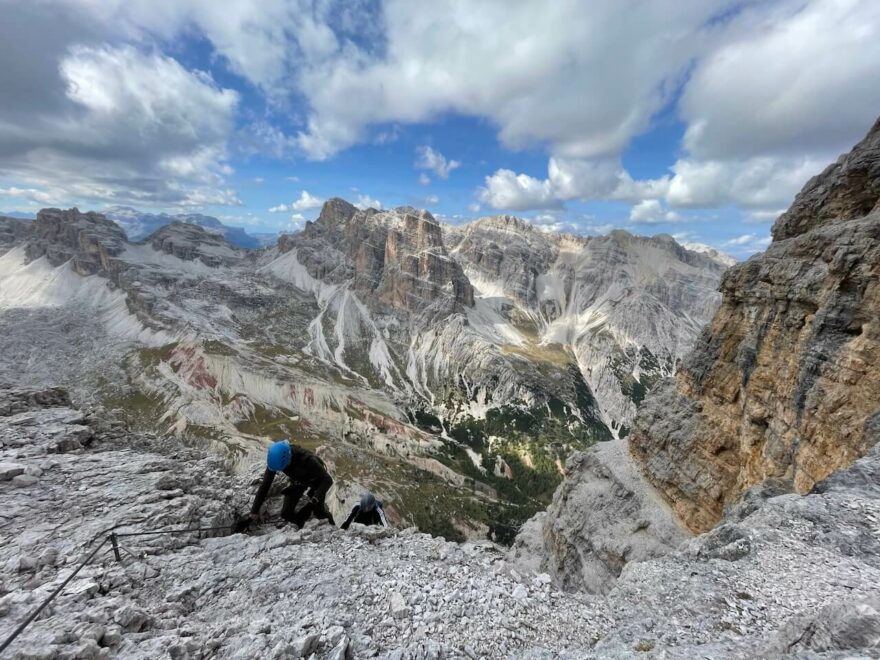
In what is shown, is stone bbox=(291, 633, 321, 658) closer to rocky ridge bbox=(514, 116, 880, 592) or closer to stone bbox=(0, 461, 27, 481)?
stone bbox=(0, 461, 27, 481)

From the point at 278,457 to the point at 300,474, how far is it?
1456 millimetres

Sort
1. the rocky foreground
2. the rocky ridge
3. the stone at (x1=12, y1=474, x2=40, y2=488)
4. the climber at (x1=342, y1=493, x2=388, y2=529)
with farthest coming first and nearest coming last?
the rocky ridge < the climber at (x1=342, y1=493, x2=388, y2=529) < the stone at (x1=12, y1=474, x2=40, y2=488) < the rocky foreground

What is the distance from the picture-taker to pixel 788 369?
33562mm

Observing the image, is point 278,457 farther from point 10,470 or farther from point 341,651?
point 10,470

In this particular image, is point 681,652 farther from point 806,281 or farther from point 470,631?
point 806,281

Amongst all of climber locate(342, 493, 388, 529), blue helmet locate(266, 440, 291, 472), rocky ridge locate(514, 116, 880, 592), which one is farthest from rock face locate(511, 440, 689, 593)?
blue helmet locate(266, 440, 291, 472)

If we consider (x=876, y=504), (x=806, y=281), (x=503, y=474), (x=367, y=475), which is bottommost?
(x=503, y=474)

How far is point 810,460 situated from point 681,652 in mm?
28900

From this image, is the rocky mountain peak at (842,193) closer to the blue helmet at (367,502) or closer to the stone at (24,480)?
the blue helmet at (367,502)

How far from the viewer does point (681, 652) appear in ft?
26.3

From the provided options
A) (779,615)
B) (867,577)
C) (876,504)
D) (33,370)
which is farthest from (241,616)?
(33,370)

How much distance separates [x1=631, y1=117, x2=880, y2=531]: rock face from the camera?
27203 millimetres

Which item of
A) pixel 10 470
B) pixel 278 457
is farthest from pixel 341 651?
pixel 10 470

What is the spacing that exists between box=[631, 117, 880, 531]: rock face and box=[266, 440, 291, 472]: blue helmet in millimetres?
31078
